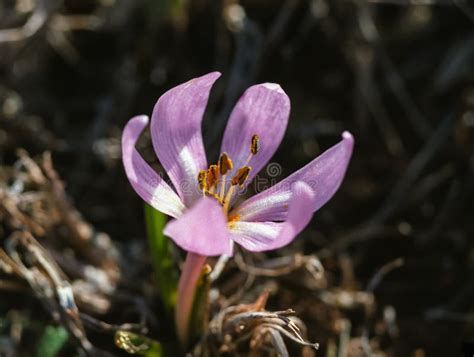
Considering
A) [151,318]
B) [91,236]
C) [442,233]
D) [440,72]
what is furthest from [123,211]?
[440,72]

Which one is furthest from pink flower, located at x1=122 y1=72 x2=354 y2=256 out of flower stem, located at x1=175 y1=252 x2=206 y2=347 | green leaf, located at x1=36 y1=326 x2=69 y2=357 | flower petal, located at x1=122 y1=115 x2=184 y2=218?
green leaf, located at x1=36 y1=326 x2=69 y2=357

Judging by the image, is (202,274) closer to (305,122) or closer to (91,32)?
(305,122)

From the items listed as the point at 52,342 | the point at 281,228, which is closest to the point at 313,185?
the point at 281,228

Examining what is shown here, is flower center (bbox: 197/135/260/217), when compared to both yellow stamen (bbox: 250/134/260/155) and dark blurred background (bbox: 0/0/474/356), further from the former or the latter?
dark blurred background (bbox: 0/0/474/356)

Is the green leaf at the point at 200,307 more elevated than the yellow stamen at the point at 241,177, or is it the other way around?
the yellow stamen at the point at 241,177

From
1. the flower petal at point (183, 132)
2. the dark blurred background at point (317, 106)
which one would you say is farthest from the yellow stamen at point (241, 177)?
the dark blurred background at point (317, 106)

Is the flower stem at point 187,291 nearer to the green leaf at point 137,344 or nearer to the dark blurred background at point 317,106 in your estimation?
the green leaf at point 137,344

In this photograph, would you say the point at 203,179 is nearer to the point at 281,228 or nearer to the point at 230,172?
the point at 230,172
